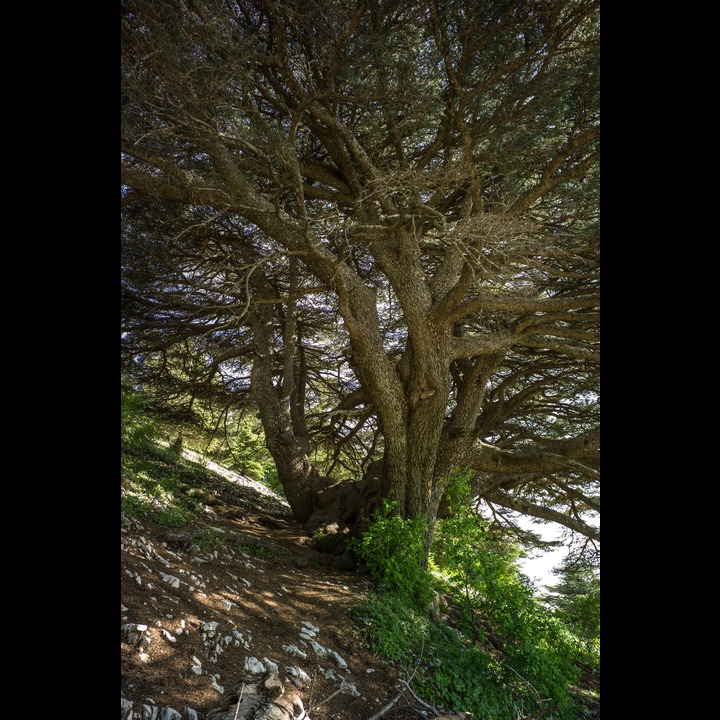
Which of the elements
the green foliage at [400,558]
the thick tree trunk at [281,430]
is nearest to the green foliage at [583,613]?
the green foliage at [400,558]

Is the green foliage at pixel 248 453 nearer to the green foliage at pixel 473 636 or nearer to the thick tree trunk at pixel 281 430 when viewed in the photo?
the thick tree trunk at pixel 281 430

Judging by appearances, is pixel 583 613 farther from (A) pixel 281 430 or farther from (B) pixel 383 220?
(B) pixel 383 220

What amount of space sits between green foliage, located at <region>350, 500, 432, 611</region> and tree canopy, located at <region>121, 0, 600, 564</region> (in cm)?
93

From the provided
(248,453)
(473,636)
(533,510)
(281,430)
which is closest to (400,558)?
(473,636)

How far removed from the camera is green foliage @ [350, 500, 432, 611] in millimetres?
4656

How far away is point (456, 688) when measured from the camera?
3.29m

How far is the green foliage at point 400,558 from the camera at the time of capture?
4.66 m

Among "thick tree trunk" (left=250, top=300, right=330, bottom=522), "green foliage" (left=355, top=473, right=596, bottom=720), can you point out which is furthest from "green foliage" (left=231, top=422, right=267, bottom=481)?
"green foliage" (left=355, top=473, right=596, bottom=720)

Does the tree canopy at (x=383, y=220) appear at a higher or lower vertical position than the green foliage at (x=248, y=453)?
higher

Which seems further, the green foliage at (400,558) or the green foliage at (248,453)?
the green foliage at (248,453)

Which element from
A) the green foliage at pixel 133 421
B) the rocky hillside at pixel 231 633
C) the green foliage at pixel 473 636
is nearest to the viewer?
the rocky hillside at pixel 231 633

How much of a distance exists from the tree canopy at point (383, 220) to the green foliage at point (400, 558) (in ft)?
3.06
